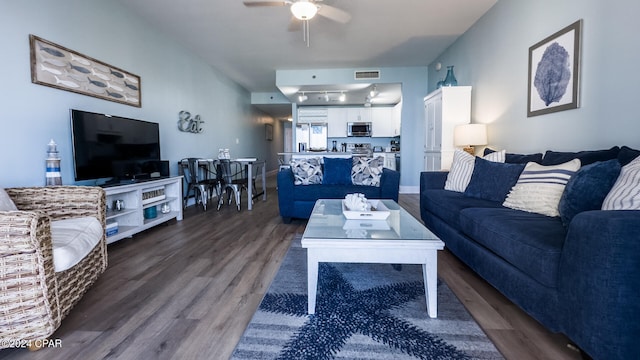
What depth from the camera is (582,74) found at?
92.4 inches

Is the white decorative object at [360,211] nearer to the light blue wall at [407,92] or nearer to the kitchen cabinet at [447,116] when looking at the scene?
the kitchen cabinet at [447,116]

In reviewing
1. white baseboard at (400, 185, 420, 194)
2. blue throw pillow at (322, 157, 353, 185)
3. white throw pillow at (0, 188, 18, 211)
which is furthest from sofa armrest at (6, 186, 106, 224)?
white baseboard at (400, 185, 420, 194)

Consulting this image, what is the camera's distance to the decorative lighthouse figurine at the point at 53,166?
237 cm

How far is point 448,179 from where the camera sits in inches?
125

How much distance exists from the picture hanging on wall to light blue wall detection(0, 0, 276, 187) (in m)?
0.06

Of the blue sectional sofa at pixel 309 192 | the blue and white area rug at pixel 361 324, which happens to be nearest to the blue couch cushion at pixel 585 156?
the blue and white area rug at pixel 361 324

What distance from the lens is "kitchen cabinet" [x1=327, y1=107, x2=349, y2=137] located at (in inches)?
317

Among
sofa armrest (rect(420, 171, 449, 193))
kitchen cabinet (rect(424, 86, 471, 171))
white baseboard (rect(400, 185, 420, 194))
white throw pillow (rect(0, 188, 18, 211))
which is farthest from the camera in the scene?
white baseboard (rect(400, 185, 420, 194))

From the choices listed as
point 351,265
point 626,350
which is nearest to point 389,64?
point 351,265

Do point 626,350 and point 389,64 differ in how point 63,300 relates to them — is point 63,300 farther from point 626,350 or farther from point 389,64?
point 389,64

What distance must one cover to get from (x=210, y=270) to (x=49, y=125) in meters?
1.95

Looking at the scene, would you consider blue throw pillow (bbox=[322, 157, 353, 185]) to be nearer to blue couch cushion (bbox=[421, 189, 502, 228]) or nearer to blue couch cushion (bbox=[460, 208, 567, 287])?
blue couch cushion (bbox=[421, 189, 502, 228])

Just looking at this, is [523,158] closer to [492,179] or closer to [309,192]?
[492,179]

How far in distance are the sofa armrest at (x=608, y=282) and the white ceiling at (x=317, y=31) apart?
3181mm
